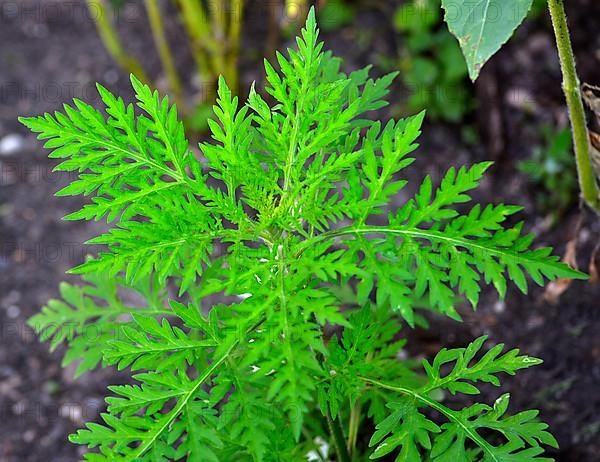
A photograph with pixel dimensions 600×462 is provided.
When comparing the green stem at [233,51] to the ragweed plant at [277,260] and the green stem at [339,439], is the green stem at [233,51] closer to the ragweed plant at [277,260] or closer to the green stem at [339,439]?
the ragweed plant at [277,260]

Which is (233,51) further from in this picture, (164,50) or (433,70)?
(433,70)

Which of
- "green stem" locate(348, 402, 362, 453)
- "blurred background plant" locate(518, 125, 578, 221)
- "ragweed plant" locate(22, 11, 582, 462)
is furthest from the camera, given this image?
"blurred background plant" locate(518, 125, 578, 221)

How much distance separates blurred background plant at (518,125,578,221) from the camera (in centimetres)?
218

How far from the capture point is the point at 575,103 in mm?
1387

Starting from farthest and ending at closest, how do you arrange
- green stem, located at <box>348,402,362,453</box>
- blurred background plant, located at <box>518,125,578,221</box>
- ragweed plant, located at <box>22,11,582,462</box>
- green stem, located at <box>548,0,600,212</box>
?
1. blurred background plant, located at <box>518,125,578,221</box>
2. green stem, located at <box>348,402,362,453</box>
3. green stem, located at <box>548,0,600,212</box>
4. ragweed plant, located at <box>22,11,582,462</box>

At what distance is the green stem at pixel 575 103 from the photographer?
4.14 feet

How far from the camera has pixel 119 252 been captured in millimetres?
1062

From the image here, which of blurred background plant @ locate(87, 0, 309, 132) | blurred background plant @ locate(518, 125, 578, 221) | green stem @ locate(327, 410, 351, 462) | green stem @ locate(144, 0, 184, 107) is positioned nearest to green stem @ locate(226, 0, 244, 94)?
blurred background plant @ locate(87, 0, 309, 132)

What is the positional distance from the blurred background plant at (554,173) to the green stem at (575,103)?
1.92ft

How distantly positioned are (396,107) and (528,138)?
0.47 m

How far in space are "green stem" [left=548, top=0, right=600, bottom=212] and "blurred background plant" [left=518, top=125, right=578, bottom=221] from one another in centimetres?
59

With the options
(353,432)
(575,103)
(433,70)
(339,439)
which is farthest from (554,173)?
(339,439)

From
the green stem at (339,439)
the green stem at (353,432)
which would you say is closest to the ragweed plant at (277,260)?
the green stem at (339,439)

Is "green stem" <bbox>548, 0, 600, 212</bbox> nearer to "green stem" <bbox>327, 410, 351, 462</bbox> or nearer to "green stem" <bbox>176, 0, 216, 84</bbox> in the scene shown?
"green stem" <bbox>327, 410, 351, 462</bbox>
